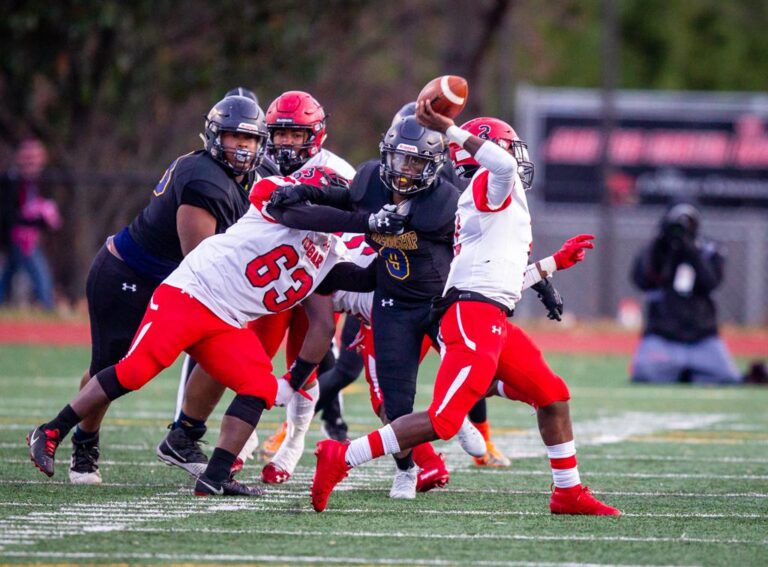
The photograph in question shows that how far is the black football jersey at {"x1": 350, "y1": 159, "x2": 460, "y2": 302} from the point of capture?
22.0 feet

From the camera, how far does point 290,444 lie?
291 inches

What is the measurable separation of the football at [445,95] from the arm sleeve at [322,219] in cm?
64

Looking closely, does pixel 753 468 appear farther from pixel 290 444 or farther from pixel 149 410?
pixel 149 410

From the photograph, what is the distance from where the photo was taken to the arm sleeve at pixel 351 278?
708cm

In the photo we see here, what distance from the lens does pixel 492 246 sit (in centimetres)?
633

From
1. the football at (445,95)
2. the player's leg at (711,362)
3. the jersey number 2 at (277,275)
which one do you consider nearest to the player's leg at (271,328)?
the jersey number 2 at (277,275)

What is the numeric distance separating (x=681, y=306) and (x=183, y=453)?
24.4ft

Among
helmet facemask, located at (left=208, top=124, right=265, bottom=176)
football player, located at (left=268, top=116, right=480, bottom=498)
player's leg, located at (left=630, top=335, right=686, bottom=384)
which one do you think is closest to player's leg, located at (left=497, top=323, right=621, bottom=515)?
football player, located at (left=268, top=116, right=480, bottom=498)

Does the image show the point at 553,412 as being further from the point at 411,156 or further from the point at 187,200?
the point at 187,200

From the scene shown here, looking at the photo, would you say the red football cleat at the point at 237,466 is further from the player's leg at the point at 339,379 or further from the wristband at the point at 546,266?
the wristband at the point at 546,266

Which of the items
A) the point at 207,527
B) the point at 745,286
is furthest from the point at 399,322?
the point at 745,286

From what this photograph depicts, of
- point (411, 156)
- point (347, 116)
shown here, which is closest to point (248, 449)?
point (411, 156)

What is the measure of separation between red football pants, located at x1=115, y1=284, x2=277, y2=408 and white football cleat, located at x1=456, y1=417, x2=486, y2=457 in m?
1.48

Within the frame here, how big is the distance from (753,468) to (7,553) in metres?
4.44
